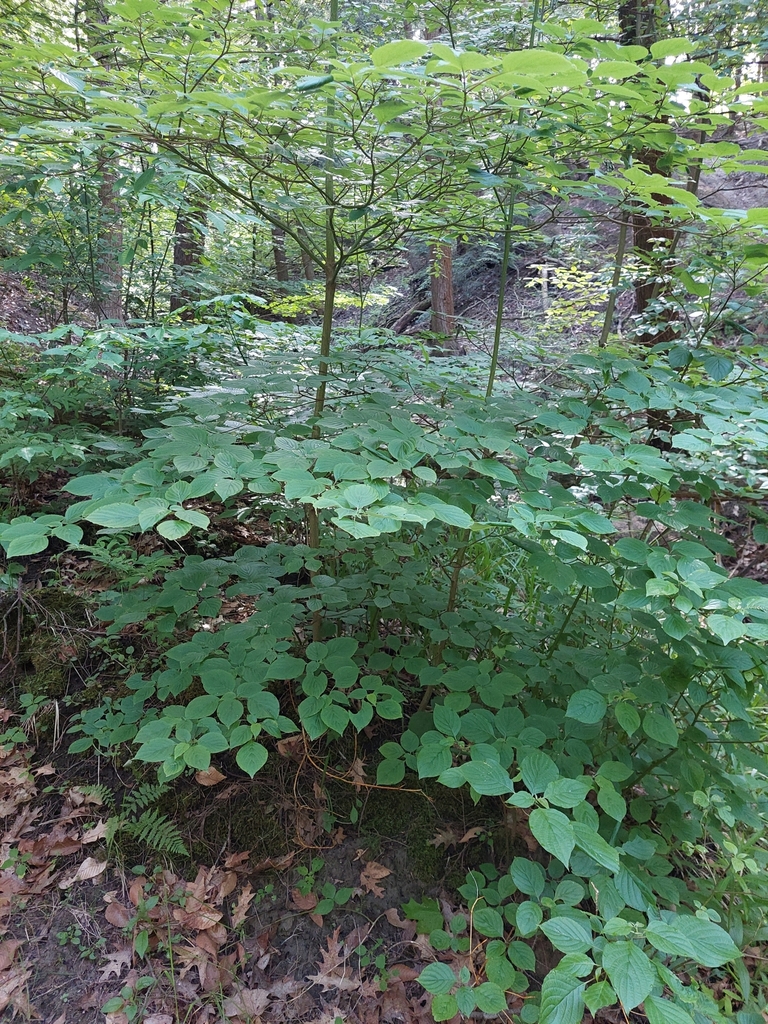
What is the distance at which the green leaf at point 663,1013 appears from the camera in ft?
3.08

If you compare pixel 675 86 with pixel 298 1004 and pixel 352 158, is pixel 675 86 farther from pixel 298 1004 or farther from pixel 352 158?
pixel 298 1004

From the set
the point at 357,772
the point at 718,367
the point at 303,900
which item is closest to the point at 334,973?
the point at 303,900

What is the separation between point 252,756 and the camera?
4.31ft

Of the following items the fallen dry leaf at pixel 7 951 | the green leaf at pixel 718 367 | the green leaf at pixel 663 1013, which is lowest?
the fallen dry leaf at pixel 7 951

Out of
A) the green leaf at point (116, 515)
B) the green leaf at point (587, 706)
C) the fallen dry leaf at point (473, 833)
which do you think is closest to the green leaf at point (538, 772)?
the green leaf at point (587, 706)

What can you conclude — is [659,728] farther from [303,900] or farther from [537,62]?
[537,62]

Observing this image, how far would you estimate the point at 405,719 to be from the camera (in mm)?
2277

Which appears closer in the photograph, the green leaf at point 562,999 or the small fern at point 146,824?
the green leaf at point 562,999

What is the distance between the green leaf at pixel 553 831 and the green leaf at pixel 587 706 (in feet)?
1.13

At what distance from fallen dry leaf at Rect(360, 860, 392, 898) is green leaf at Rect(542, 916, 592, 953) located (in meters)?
1.05

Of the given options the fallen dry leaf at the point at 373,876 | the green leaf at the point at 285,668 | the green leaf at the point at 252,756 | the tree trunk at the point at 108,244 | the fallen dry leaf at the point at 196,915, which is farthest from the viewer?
the tree trunk at the point at 108,244

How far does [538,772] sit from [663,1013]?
44 cm

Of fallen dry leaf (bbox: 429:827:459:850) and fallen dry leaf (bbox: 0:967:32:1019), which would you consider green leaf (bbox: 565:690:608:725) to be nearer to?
fallen dry leaf (bbox: 429:827:459:850)

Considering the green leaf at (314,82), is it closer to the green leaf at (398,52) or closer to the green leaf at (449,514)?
the green leaf at (398,52)
